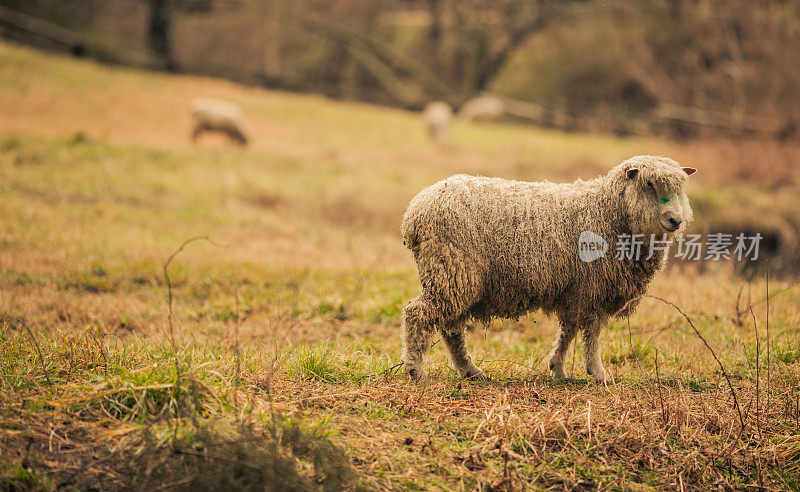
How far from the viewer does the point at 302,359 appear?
4719mm

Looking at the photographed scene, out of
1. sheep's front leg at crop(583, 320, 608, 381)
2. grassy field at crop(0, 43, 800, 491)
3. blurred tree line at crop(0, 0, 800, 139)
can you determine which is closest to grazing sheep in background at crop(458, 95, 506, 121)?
blurred tree line at crop(0, 0, 800, 139)

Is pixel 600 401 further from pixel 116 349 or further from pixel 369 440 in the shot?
pixel 116 349

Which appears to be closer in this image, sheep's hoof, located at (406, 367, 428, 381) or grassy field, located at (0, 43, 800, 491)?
grassy field, located at (0, 43, 800, 491)

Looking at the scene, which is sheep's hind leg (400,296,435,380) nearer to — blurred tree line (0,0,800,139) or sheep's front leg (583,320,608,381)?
sheep's front leg (583,320,608,381)

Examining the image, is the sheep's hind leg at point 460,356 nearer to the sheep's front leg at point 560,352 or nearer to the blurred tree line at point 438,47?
the sheep's front leg at point 560,352

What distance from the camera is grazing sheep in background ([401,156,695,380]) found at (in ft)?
15.1

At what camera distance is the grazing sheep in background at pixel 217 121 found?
1891cm

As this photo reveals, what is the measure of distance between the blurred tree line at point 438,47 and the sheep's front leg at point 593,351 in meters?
21.0

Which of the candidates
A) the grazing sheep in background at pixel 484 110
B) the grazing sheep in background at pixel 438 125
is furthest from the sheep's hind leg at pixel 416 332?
the grazing sheep in background at pixel 484 110

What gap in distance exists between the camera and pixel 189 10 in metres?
33.5

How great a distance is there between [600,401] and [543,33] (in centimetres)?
3559

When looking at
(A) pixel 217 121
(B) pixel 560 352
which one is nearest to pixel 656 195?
(B) pixel 560 352

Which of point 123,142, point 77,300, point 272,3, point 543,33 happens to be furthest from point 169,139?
point 543,33

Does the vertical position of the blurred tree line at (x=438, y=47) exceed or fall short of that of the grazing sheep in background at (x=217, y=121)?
it exceeds it
